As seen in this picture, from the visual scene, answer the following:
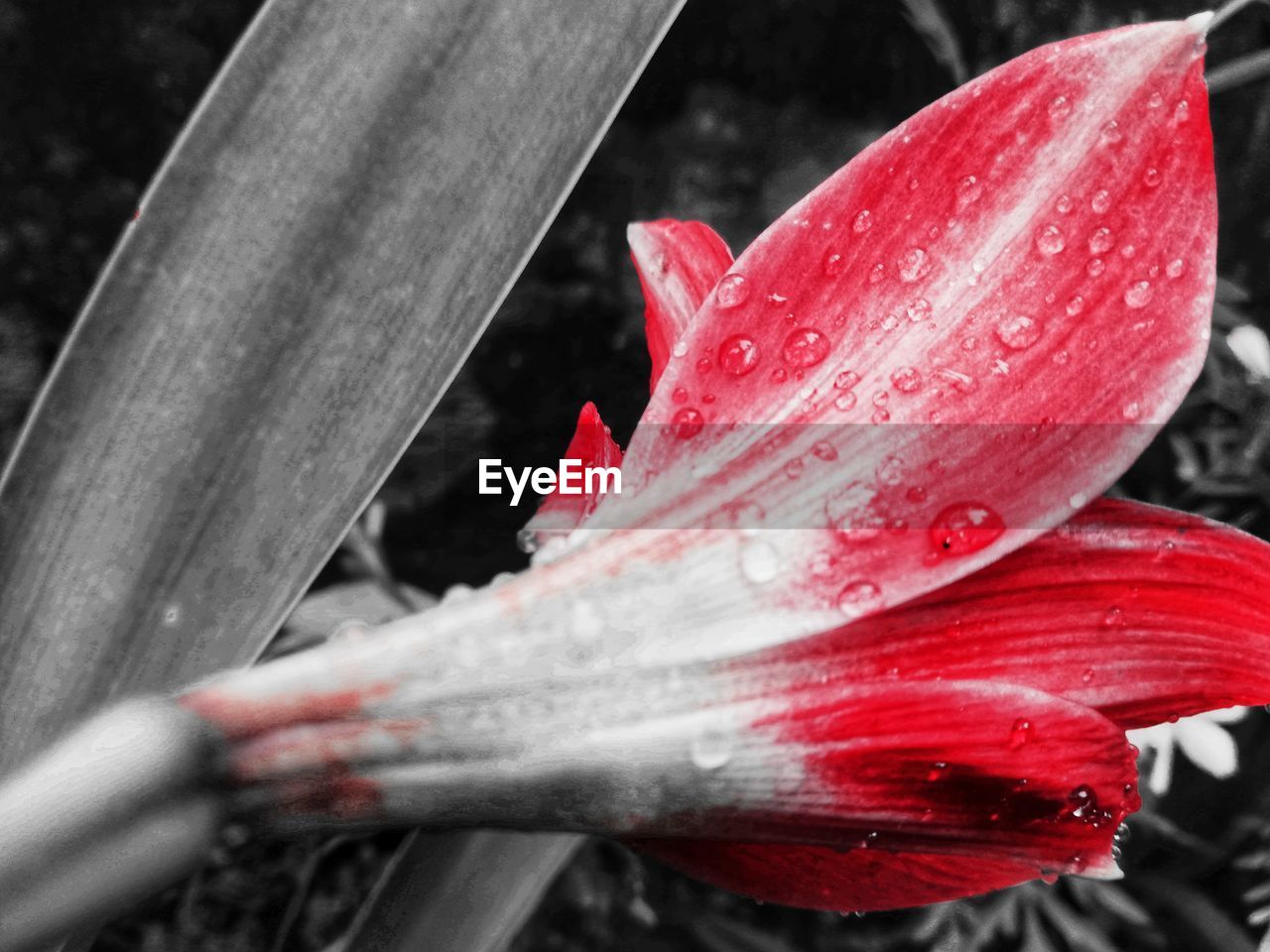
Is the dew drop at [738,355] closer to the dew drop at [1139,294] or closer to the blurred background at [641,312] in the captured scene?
the dew drop at [1139,294]

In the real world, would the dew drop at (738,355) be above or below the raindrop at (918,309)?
below

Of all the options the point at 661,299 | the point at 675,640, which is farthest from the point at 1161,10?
the point at 675,640

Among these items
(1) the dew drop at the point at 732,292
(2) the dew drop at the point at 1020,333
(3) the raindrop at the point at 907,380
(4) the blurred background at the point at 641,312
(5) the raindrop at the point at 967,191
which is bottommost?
(4) the blurred background at the point at 641,312

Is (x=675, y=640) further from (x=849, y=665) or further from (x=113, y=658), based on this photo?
(x=113, y=658)

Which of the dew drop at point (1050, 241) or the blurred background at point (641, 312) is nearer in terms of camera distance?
the dew drop at point (1050, 241)

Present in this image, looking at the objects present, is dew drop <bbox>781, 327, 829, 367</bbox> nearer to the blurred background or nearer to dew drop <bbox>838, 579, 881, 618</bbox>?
dew drop <bbox>838, 579, 881, 618</bbox>

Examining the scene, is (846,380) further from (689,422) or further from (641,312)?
(641,312)

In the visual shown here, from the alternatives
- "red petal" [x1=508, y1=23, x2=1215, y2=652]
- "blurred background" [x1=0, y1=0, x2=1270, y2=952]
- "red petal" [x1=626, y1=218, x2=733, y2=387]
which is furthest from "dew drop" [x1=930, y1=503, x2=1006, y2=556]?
"blurred background" [x1=0, y1=0, x2=1270, y2=952]

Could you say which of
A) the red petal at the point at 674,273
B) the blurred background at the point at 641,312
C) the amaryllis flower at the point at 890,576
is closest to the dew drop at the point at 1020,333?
the amaryllis flower at the point at 890,576
